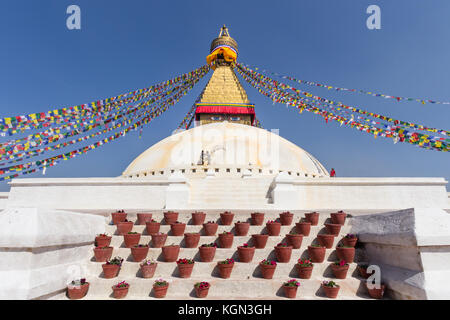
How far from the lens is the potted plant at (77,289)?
414cm

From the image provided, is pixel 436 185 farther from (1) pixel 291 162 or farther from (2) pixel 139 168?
(2) pixel 139 168

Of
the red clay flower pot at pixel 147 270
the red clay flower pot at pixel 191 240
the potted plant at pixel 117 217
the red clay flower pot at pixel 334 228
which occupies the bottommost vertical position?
the red clay flower pot at pixel 147 270

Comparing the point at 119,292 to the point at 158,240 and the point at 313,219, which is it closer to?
the point at 158,240

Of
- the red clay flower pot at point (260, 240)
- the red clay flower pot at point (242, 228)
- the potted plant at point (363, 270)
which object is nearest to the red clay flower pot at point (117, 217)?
the red clay flower pot at point (242, 228)

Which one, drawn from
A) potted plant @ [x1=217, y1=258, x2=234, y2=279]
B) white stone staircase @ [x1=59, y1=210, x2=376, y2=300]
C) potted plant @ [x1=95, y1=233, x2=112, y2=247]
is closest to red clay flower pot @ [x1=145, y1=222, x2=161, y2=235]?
Answer: white stone staircase @ [x1=59, y1=210, x2=376, y2=300]

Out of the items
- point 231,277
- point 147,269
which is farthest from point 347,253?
point 147,269

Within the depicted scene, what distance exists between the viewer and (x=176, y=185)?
10.5m

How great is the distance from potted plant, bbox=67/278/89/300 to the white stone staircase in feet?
0.42

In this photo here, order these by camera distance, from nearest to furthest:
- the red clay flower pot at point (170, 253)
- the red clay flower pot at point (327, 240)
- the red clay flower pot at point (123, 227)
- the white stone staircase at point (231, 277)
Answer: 1. the white stone staircase at point (231, 277)
2. the red clay flower pot at point (170, 253)
3. the red clay flower pot at point (327, 240)
4. the red clay flower pot at point (123, 227)

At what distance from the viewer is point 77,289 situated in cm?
414

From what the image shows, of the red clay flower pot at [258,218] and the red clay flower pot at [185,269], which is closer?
the red clay flower pot at [185,269]

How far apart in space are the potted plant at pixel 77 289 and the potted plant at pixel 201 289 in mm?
1868

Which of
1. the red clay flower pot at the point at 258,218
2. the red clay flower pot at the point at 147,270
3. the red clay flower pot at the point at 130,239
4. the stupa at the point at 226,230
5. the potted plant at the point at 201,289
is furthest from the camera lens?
the red clay flower pot at the point at 258,218

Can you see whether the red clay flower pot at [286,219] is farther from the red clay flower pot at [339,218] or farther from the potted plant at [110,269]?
the potted plant at [110,269]
